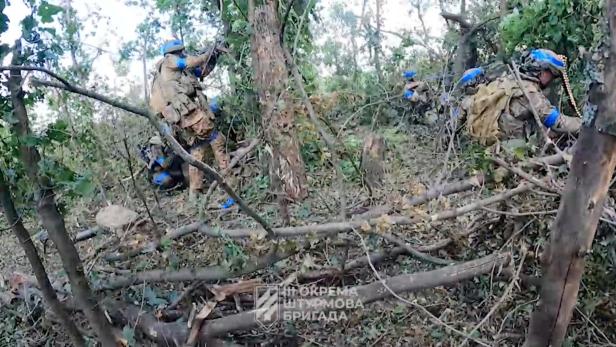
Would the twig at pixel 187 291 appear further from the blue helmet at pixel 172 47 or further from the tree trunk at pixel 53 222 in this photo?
the blue helmet at pixel 172 47

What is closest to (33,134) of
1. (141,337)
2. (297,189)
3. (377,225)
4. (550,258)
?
(141,337)

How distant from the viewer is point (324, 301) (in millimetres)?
3104

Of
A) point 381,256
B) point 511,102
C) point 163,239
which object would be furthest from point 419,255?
point 511,102

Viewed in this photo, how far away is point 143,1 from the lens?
488 inches

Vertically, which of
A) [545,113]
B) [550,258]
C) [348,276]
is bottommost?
[348,276]

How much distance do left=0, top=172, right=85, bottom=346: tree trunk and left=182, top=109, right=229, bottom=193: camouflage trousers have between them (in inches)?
114

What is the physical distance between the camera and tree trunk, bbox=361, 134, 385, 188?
4.94 meters

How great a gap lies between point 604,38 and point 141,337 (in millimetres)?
2970

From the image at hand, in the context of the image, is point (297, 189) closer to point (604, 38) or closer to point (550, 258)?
point (550, 258)

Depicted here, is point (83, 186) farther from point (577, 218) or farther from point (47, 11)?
point (577, 218)

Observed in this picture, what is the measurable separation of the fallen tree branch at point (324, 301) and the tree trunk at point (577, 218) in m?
0.55

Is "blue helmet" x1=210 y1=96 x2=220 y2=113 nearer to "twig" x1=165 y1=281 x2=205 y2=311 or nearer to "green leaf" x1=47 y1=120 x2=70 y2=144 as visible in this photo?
"twig" x1=165 y1=281 x2=205 y2=311

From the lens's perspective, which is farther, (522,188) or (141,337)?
(141,337)

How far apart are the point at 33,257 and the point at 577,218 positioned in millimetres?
2799
